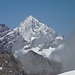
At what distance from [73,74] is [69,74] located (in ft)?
7.36

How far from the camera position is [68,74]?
117m

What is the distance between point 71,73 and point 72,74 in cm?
201

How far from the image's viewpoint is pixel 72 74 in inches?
4530

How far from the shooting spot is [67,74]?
117250mm

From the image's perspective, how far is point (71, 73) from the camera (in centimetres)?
11706

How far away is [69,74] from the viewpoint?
116m

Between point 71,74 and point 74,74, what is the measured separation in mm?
1699

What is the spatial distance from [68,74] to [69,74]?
452 mm

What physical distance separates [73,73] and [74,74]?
7.80 feet

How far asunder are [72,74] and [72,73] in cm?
164

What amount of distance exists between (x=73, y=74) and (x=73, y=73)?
1.77 meters

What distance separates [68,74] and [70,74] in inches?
44.4

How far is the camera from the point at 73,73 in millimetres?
116312

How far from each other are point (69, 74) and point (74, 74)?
2923 mm
